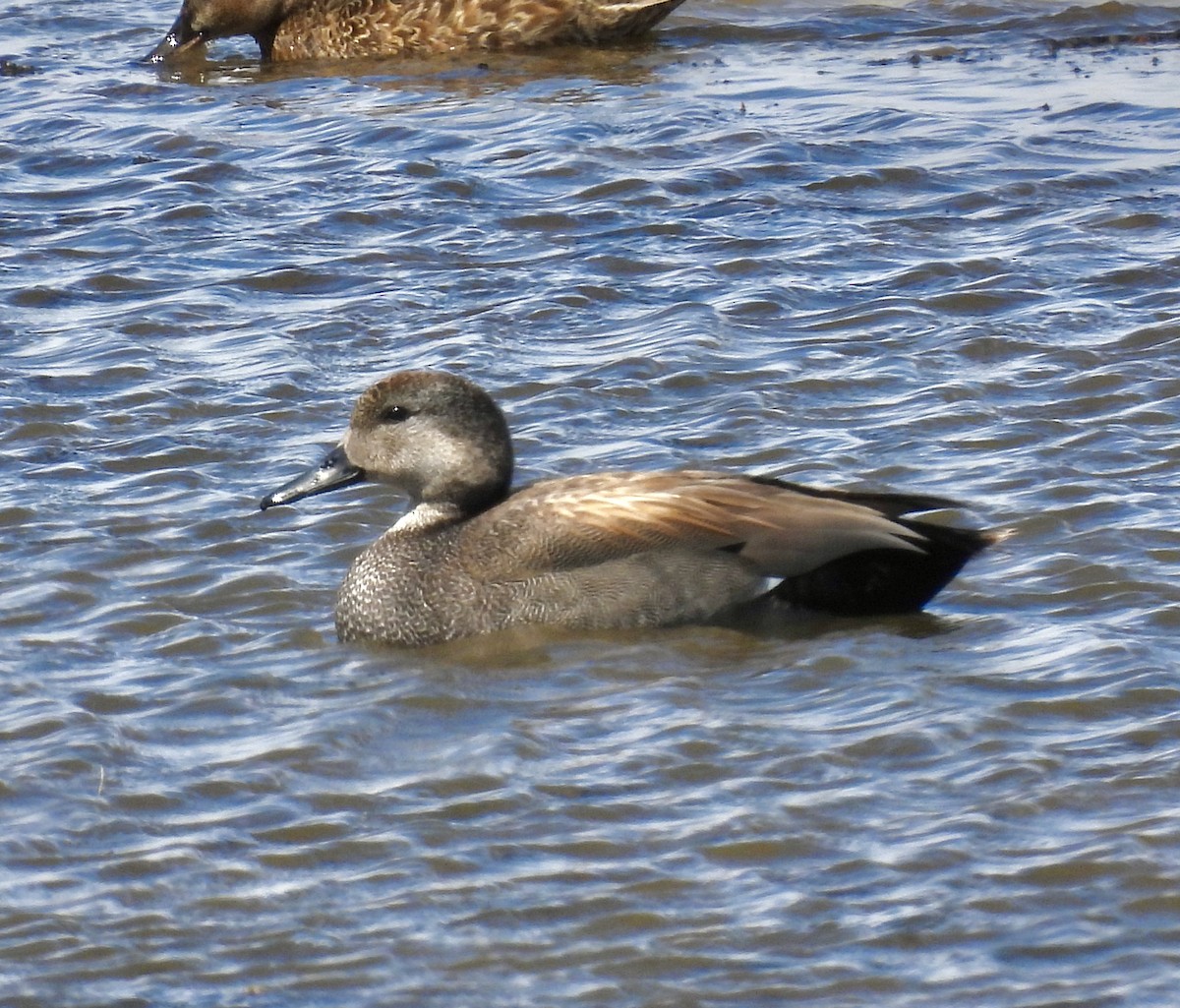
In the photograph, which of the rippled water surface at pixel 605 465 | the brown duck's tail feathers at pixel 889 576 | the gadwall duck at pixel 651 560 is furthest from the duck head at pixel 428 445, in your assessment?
the brown duck's tail feathers at pixel 889 576

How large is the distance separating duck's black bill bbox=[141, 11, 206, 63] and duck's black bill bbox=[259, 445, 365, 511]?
8.06 meters

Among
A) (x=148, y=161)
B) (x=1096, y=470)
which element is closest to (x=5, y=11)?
(x=148, y=161)

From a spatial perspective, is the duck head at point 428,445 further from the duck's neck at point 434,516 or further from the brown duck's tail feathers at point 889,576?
the brown duck's tail feathers at point 889,576

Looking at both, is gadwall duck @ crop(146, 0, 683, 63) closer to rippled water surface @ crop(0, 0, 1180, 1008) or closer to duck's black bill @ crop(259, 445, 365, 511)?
rippled water surface @ crop(0, 0, 1180, 1008)

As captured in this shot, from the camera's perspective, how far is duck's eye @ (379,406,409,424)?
6.67 metres

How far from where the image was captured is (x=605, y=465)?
7418 mm

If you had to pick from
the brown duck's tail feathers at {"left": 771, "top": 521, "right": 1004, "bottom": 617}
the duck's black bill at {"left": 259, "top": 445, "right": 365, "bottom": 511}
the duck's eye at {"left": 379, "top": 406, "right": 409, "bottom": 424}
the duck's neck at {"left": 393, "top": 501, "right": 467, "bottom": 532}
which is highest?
the duck's eye at {"left": 379, "top": 406, "right": 409, "bottom": 424}

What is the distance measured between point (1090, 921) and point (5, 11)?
12.8 meters

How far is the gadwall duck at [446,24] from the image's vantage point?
44.5 ft

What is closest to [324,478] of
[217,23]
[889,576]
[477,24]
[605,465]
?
[605,465]

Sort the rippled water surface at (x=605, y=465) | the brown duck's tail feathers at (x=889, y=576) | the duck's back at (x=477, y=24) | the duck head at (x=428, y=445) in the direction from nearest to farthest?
1. the rippled water surface at (x=605, y=465)
2. the brown duck's tail feathers at (x=889, y=576)
3. the duck head at (x=428, y=445)
4. the duck's back at (x=477, y=24)

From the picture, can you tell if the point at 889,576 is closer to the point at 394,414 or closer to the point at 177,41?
the point at 394,414

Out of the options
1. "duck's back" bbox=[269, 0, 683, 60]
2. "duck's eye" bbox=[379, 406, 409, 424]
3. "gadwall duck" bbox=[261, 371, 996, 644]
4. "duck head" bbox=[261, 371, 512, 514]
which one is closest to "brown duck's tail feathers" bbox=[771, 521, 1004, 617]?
"gadwall duck" bbox=[261, 371, 996, 644]

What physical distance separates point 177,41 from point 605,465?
783 cm
